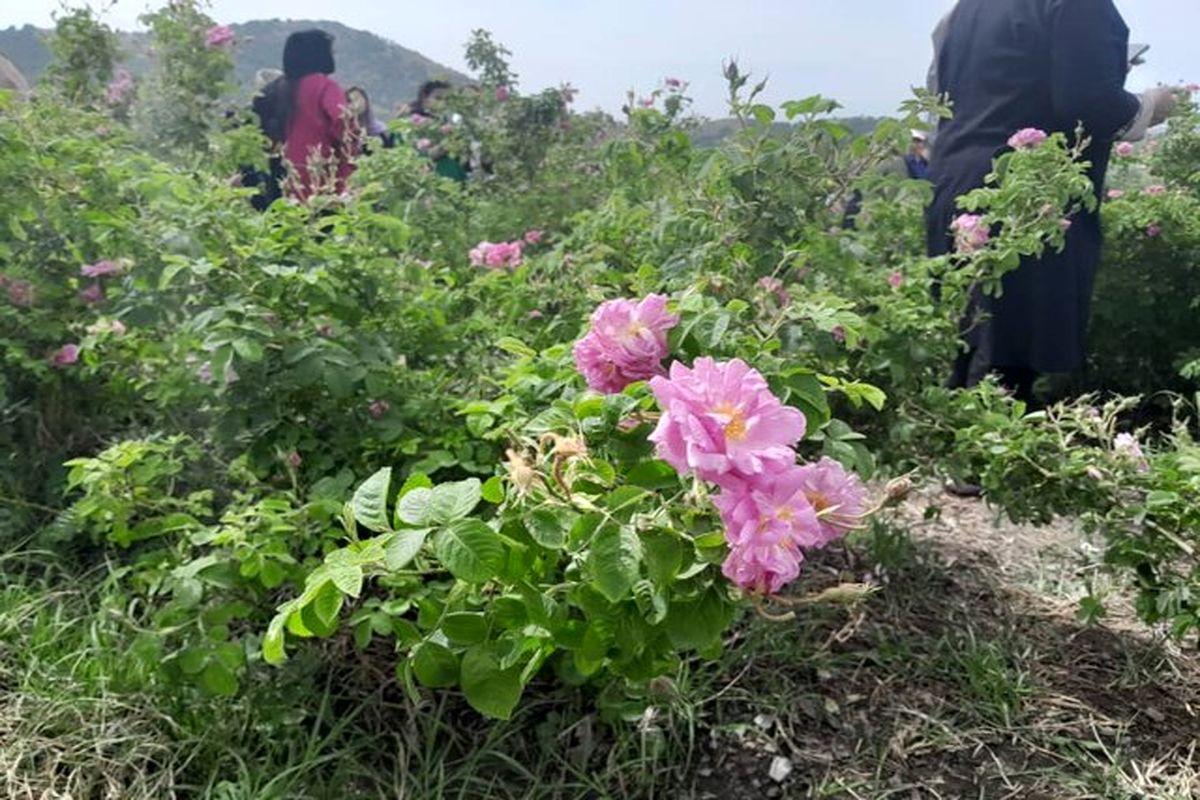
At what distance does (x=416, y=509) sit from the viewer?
898 mm

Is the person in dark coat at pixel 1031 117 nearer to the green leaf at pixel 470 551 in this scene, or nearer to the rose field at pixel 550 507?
the rose field at pixel 550 507

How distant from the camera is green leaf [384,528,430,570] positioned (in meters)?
0.85

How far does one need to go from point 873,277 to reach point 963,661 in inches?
34.6

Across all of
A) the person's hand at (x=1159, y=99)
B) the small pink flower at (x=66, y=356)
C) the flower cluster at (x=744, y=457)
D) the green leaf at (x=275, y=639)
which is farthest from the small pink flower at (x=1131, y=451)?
the small pink flower at (x=66, y=356)

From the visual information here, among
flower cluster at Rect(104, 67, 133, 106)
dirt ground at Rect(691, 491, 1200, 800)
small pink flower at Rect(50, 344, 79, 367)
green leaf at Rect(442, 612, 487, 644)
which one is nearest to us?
green leaf at Rect(442, 612, 487, 644)

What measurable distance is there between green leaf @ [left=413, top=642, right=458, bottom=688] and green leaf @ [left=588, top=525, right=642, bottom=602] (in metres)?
0.28

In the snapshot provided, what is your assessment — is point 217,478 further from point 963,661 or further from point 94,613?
point 963,661

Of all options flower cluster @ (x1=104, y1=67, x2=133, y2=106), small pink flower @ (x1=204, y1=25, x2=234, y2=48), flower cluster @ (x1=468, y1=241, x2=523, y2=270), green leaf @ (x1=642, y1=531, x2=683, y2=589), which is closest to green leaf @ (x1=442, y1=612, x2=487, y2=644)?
green leaf @ (x1=642, y1=531, x2=683, y2=589)

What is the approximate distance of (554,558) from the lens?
3.51 ft

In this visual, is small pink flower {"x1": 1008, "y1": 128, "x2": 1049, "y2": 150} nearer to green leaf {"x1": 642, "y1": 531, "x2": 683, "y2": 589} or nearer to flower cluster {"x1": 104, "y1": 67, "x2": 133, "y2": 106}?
green leaf {"x1": 642, "y1": 531, "x2": 683, "y2": 589}

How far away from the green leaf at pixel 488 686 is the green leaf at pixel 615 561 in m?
0.21

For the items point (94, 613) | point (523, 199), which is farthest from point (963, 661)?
point (523, 199)

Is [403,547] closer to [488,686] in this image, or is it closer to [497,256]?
[488,686]

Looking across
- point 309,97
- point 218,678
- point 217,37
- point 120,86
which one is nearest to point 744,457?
point 218,678
